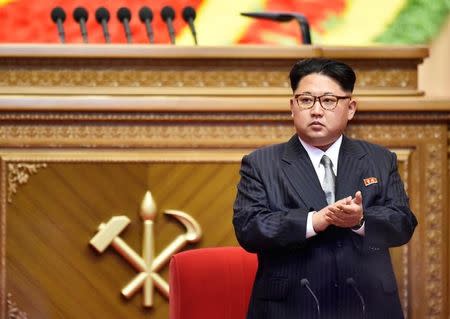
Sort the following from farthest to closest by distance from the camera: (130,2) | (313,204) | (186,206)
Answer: (130,2) < (186,206) < (313,204)

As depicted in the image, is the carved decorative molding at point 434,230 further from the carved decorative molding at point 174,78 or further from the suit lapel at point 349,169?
the suit lapel at point 349,169

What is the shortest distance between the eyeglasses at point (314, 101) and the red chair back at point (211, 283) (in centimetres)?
41

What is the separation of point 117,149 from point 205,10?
2.25 m

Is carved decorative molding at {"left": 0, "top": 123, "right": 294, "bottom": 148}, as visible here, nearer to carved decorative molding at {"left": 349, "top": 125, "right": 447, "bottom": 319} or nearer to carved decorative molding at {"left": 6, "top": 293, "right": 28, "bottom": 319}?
carved decorative molding at {"left": 349, "top": 125, "right": 447, "bottom": 319}

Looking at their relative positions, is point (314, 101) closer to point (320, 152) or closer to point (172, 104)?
point (320, 152)

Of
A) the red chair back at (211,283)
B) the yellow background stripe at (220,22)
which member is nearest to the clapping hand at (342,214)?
the red chair back at (211,283)

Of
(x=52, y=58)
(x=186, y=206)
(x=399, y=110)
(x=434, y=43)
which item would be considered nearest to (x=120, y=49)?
(x=52, y=58)

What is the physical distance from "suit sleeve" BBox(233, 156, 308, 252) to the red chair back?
0.21 meters

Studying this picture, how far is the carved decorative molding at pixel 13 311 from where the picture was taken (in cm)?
357

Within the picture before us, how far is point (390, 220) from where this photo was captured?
2.12m

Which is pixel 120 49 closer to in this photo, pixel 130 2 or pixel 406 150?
pixel 406 150

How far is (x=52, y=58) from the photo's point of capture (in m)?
3.74

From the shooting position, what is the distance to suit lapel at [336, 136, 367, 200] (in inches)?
85.7

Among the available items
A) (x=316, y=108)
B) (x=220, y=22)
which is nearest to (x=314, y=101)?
(x=316, y=108)
